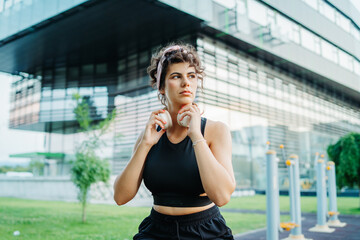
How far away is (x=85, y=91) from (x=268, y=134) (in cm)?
947

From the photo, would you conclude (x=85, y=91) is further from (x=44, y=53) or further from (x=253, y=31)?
(x=253, y=31)

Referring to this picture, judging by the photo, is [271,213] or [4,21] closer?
[271,213]

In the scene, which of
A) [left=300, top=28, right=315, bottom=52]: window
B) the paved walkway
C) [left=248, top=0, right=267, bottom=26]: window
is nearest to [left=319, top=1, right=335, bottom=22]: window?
[left=300, top=28, right=315, bottom=52]: window

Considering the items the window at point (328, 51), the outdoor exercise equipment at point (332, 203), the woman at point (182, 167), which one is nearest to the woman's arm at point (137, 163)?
the woman at point (182, 167)

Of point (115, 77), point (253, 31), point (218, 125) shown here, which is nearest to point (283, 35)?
point (253, 31)

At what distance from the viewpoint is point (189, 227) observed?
129 centimetres

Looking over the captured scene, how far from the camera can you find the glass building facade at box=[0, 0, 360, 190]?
1231 centimetres

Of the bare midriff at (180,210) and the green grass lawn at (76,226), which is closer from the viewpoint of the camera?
the bare midriff at (180,210)

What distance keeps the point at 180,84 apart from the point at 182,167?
1.21 feet

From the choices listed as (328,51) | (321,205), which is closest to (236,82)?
(328,51)

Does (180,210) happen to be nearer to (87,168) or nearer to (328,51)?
(87,168)

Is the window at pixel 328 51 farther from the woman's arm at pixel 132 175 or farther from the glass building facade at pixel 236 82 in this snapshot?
the woman's arm at pixel 132 175

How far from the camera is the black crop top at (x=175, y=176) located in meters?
1.31

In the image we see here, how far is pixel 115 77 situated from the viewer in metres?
15.8
